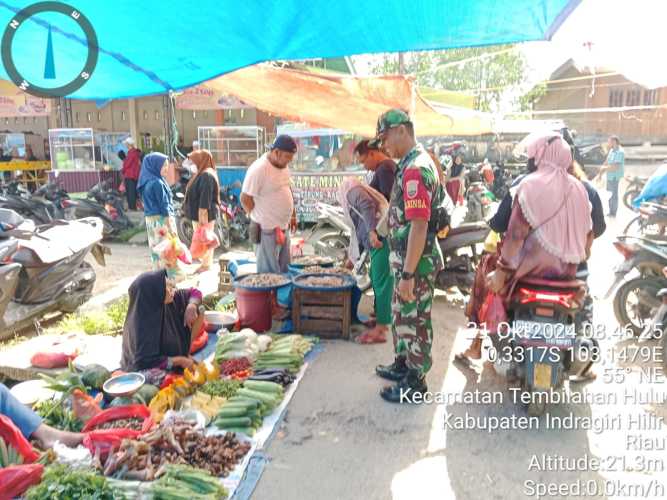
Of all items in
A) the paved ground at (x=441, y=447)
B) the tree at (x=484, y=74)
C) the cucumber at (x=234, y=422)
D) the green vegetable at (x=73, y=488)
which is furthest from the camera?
the tree at (x=484, y=74)

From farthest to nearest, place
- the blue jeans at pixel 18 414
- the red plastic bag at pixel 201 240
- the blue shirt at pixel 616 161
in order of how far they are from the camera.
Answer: the blue shirt at pixel 616 161
the red plastic bag at pixel 201 240
the blue jeans at pixel 18 414

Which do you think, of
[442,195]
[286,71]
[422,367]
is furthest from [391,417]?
[286,71]

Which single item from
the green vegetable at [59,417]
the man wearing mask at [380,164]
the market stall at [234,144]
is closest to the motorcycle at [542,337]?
the man wearing mask at [380,164]

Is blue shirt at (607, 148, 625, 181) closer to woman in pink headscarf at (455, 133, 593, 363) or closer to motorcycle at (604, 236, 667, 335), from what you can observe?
motorcycle at (604, 236, 667, 335)

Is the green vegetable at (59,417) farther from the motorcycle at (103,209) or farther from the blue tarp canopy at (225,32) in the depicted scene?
the motorcycle at (103,209)

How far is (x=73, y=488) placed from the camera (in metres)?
2.47

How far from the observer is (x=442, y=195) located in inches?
150

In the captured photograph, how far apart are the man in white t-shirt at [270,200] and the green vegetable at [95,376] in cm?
216

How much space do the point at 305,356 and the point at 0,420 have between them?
2.39 meters

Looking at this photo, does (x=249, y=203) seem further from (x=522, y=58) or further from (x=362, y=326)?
(x=522, y=58)

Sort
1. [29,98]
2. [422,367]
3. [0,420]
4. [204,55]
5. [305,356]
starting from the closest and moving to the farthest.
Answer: [0,420], [422,367], [204,55], [305,356], [29,98]

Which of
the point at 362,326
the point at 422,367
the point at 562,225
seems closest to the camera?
the point at 562,225

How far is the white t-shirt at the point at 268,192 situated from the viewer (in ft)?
17.9

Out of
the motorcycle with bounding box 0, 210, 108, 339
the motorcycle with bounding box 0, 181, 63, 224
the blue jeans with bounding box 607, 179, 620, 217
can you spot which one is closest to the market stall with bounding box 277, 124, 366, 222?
the motorcycle with bounding box 0, 181, 63, 224
